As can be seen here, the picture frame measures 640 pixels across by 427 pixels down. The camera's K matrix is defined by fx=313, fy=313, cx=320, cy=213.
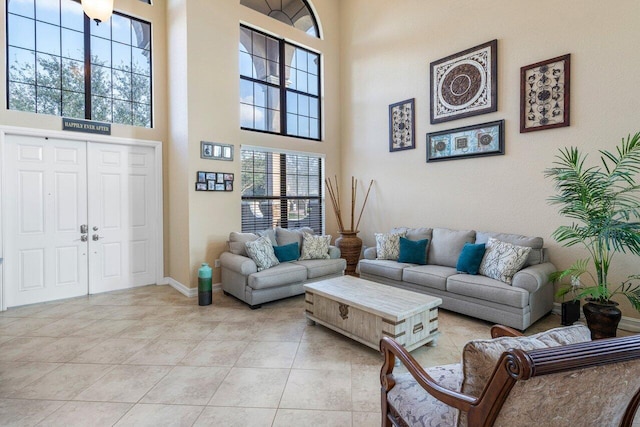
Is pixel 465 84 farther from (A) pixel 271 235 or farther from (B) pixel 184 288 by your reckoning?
(B) pixel 184 288

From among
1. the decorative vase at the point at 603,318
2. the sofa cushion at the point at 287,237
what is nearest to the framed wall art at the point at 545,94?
the decorative vase at the point at 603,318

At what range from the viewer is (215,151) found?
15.5ft

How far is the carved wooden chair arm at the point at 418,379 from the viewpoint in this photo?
43.0 inches

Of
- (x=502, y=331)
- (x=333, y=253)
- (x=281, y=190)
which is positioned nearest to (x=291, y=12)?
(x=281, y=190)

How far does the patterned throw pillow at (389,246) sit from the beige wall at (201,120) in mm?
2281

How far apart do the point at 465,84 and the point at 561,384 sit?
446cm

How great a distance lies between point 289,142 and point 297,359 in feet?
13.0

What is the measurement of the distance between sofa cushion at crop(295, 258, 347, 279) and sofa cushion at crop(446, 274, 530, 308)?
1.65 metres

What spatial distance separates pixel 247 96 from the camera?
5254 mm

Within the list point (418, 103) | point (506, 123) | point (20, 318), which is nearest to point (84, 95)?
point (20, 318)

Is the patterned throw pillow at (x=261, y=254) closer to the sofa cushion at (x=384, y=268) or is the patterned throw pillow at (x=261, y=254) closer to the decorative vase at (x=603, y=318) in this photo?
the sofa cushion at (x=384, y=268)

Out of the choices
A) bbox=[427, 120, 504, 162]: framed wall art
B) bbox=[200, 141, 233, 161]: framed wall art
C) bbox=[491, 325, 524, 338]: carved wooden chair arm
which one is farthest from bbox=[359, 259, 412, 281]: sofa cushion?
bbox=[200, 141, 233, 161]: framed wall art

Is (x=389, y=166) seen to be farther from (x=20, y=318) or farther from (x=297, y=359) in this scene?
(x=20, y=318)

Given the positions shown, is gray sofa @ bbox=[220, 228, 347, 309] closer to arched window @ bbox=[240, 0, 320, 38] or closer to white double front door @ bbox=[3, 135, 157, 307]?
white double front door @ bbox=[3, 135, 157, 307]
